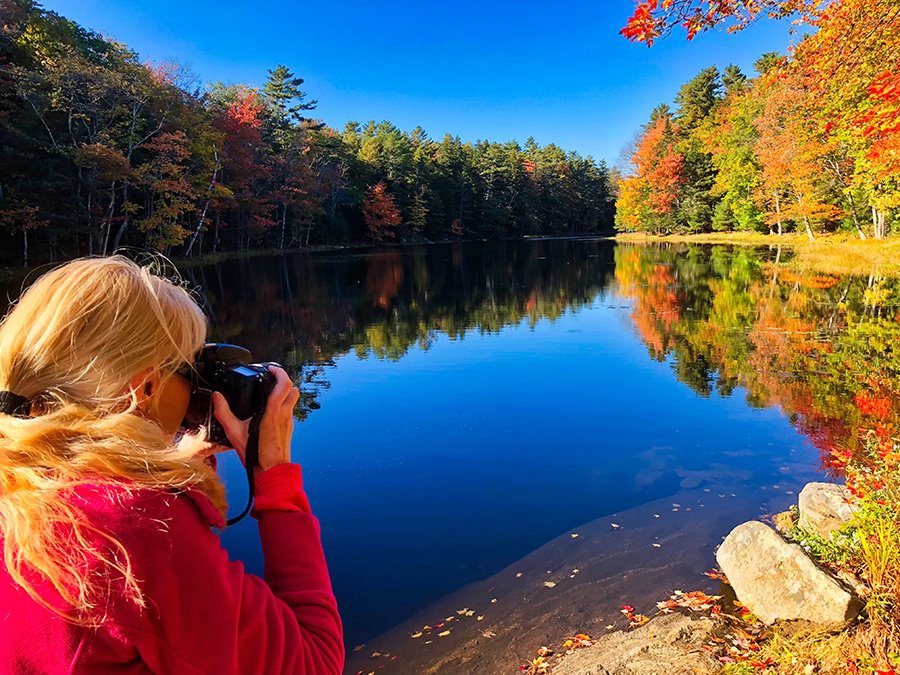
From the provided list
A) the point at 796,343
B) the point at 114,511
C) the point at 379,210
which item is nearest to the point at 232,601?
the point at 114,511

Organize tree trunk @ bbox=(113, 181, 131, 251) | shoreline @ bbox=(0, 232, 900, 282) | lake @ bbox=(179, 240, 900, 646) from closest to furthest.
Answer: lake @ bbox=(179, 240, 900, 646), shoreline @ bbox=(0, 232, 900, 282), tree trunk @ bbox=(113, 181, 131, 251)

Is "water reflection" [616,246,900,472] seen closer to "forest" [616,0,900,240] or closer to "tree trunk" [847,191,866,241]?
"forest" [616,0,900,240]

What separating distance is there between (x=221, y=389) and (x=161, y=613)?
46 centimetres

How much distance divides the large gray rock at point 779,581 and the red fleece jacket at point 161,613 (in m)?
3.31

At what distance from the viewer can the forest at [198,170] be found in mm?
21234

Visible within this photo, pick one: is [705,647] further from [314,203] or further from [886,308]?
[314,203]

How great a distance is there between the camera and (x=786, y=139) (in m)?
29.9

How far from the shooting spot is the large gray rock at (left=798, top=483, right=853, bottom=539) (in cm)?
390

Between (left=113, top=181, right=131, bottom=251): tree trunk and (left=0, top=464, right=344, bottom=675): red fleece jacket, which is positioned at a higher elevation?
(left=113, top=181, right=131, bottom=251): tree trunk

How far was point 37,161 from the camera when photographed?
2086 cm

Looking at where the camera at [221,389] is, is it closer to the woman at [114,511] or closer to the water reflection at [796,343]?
the woman at [114,511]

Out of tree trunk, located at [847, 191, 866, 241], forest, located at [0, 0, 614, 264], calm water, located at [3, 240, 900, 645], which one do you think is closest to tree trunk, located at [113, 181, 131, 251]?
forest, located at [0, 0, 614, 264]

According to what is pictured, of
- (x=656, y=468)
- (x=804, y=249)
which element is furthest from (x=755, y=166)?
(x=656, y=468)

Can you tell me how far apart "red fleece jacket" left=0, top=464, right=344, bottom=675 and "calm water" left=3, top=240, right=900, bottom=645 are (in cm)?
326
